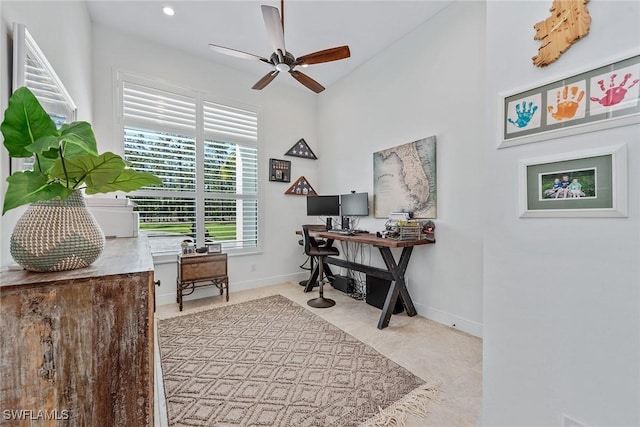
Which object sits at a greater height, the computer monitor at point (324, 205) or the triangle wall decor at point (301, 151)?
the triangle wall decor at point (301, 151)

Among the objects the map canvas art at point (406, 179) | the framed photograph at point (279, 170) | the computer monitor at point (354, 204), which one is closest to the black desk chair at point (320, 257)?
the computer monitor at point (354, 204)

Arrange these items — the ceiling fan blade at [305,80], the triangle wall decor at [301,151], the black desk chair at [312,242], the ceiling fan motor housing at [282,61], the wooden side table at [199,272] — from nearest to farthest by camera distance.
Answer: the ceiling fan motor housing at [282,61], the ceiling fan blade at [305,80], the wooden side table at [199,272], the black desk chair at [312,242], the triangle wall decor at [301,151]

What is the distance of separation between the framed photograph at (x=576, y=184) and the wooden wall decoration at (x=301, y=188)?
3627 mm

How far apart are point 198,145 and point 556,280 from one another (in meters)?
3.96

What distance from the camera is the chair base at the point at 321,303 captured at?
10.7ft

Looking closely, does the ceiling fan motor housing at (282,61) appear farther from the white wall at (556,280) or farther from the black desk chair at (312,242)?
the black desk chair at (312,242)

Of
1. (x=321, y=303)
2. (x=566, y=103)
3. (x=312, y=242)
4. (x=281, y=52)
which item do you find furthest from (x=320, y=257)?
(x=566, y=103)

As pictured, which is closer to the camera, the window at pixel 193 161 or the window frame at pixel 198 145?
the window frame at pixel 198 145

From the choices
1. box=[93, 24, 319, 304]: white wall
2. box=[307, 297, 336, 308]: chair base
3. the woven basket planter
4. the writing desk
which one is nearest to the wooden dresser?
the woven basket planter

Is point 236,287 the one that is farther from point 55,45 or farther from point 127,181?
point 127,181

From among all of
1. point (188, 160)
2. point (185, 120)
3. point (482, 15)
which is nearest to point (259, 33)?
point (185, 120)

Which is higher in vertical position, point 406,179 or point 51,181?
point 406,179

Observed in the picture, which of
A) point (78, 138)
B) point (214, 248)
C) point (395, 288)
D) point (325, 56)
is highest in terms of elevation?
point (325, 56)

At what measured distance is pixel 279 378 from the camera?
189 centimetres
